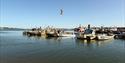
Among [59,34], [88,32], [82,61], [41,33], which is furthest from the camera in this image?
[41,33]

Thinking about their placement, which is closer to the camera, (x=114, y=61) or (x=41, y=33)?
(x=114, y=61)

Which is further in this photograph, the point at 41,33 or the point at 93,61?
the point at 41,33

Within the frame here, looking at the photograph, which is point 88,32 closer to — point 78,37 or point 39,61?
point 78,37

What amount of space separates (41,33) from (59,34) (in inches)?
508

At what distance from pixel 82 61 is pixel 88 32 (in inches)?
1145

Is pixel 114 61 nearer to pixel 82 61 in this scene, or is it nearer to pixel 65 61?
pixel 82 61

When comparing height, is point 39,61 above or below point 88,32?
below

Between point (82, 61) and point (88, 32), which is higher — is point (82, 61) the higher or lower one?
the lower one

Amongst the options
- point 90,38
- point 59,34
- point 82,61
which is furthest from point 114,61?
point 59,34

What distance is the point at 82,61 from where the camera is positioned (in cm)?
1722

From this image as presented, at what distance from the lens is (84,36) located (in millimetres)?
43312

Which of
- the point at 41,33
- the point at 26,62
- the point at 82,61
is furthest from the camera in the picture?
the point at 41,33

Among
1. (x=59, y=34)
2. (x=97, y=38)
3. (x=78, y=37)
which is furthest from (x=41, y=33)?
(x=97, y=38)

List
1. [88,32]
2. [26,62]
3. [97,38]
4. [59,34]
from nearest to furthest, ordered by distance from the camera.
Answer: [26,62], [97,38], [88,32], [59,34]
